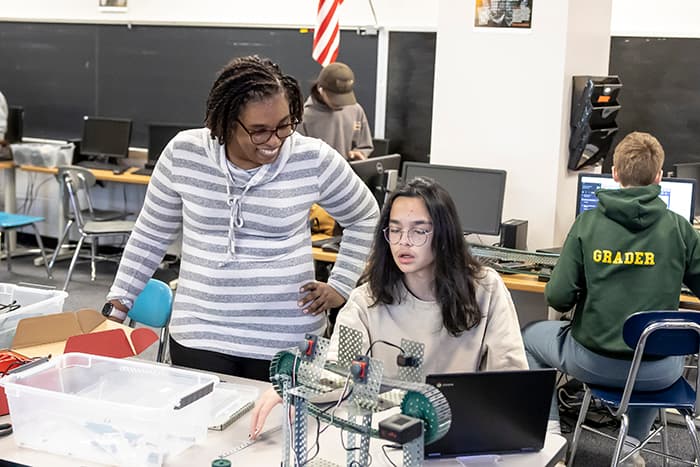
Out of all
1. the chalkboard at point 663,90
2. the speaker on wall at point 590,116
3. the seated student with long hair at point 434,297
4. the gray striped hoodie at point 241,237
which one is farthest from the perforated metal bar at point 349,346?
the chalkboard at point 663,90

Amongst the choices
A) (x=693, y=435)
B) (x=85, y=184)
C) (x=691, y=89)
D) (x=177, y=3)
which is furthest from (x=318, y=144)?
(x=177, y=3)

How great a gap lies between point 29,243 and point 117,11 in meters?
2.13

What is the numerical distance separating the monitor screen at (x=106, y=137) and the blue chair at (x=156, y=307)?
4.36m

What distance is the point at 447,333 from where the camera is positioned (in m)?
2.44

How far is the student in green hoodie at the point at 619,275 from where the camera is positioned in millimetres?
3316

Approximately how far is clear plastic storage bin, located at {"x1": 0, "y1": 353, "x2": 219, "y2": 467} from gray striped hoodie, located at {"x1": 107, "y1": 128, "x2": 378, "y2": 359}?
0.88ft

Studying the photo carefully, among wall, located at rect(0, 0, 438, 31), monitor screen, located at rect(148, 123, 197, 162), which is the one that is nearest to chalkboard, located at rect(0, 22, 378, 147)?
wall, located at rect(0, 0, 438, 31)

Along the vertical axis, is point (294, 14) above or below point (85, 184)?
above

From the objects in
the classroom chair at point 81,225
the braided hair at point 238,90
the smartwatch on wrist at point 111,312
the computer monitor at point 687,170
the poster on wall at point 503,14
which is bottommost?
the classroom chair at point 81,225

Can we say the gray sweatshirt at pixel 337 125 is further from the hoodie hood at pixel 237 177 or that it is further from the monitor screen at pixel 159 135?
the hoodie hood at pixel 237 177

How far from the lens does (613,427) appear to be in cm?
419

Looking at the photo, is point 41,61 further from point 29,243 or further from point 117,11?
point 29,243

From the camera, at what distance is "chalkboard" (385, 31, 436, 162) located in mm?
6676

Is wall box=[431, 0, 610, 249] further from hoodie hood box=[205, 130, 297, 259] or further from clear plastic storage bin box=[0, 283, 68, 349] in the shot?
clear plastic storage bin box=[0, 283, 68, 349]
